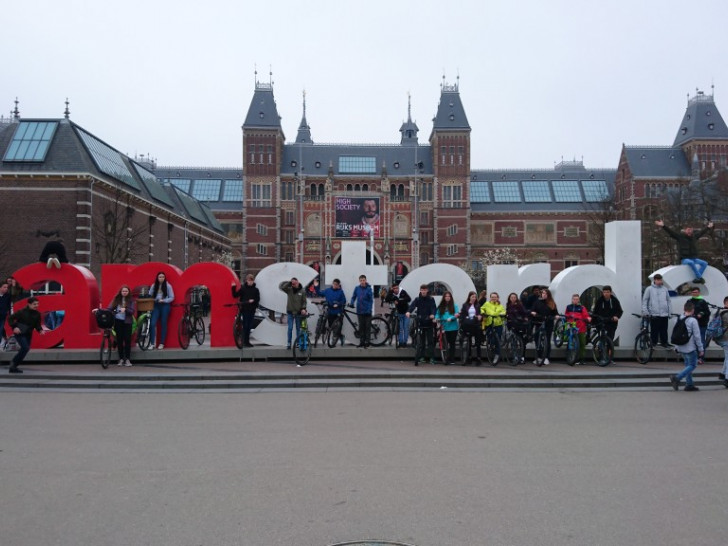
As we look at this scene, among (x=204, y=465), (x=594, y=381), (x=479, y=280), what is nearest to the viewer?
(x=204, y=465)

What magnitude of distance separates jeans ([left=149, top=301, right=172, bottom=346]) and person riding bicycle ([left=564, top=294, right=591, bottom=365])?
763cm

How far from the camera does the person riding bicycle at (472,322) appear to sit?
11.5 m

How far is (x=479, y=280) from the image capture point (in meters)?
57.2

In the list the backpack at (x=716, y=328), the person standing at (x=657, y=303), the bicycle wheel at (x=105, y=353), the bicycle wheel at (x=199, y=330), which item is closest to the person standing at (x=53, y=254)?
the bicycle wheel at (x=105, y=353)

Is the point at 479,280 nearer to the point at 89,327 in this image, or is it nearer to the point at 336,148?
the point at 336,148

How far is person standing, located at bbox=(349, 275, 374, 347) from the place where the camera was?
40.5ft

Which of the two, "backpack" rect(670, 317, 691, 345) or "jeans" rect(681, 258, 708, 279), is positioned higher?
"jeans" rect(681, 258, 708, 279)

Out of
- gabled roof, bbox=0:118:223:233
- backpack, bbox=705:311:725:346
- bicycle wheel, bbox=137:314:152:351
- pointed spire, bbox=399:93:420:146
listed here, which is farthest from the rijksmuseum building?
backpack, bbox=705:311:725:346

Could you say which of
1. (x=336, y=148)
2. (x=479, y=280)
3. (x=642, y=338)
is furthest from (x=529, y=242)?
(x=642, y=338)

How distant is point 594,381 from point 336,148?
62920 mm

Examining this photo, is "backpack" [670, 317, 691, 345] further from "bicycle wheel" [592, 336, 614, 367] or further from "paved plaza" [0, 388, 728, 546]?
"bicycle wheel" [592, 336, 614, 367]

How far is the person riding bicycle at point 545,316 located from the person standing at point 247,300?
5285 mm

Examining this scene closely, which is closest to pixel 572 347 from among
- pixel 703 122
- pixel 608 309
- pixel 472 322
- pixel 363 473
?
pixel 608 309

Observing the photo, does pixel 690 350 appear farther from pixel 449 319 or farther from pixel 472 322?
pixel 449 319
